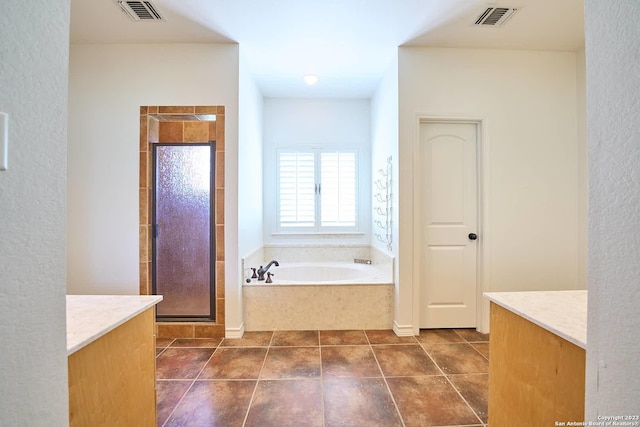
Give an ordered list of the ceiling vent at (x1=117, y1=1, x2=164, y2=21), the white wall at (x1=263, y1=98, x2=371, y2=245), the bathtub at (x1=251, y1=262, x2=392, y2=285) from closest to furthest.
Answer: the ceiling vent at (x1=117, y1=1, x2=164, y2=21), the bathtub at (x1=251, y1=262, x2=392, y2=285), the white wall at (x1=263, y1=98, x2=371, y2=245)

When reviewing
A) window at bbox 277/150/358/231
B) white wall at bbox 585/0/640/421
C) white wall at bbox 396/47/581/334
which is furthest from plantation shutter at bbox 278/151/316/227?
white wall at bbox 585/0/640/421

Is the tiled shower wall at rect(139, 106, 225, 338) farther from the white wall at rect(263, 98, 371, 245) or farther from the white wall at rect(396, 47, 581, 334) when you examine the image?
the white wall at rect(396, 47, 581, 334)

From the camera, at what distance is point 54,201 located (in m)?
0.63

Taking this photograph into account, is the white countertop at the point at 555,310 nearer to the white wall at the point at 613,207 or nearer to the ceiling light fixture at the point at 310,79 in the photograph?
the white wall at the point at 613,207

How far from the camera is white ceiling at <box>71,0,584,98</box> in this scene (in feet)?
7.09

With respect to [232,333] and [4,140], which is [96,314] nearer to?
[4,140]

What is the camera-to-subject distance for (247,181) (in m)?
3.03

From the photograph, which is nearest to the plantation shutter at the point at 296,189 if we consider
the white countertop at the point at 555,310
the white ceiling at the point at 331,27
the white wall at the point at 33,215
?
the white ceiling at the point at 331,27

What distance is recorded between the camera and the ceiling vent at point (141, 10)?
214 cm

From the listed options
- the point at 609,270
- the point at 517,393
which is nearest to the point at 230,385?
the point at 517,393

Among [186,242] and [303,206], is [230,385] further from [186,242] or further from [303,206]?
[303,206]

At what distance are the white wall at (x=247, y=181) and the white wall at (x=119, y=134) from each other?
0.12 m

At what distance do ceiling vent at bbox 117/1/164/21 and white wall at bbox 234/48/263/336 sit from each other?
29.2 inches

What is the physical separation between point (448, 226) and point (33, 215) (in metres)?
2.88
